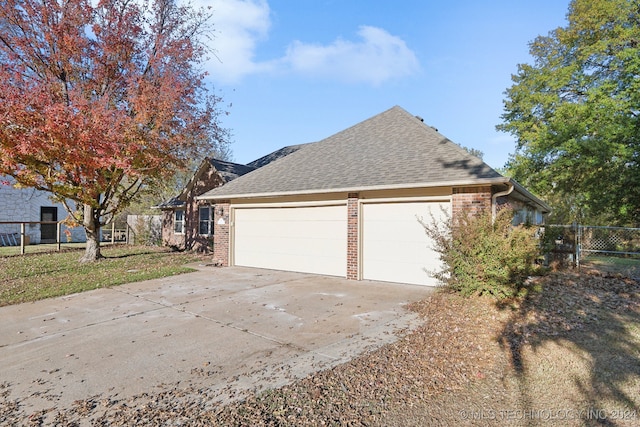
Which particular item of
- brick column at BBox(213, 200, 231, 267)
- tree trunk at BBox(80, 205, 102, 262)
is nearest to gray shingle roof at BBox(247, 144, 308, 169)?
brick column at BBox(213, 200, 231, 267)

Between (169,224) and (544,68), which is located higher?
(544,68)

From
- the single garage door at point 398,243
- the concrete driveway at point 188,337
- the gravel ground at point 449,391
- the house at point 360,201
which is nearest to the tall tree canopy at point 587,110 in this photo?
the house at point 360,201

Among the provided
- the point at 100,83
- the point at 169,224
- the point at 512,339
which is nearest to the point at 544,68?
the point at 512,339

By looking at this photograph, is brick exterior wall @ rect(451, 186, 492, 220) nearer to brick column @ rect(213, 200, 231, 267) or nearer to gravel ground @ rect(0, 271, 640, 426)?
gravel ground @ rect(0, 271, 640, 426)

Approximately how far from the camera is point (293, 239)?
11.0 m

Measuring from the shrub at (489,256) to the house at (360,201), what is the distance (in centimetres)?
95

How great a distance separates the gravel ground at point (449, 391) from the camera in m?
Result: 2.98

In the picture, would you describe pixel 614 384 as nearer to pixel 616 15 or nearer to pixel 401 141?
pixel 401 141

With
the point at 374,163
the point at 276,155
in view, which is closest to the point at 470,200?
the point at 374,163

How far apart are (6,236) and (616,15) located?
33.4 metres

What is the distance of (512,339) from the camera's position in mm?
4793

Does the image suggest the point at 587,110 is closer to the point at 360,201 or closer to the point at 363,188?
the point at 360,201

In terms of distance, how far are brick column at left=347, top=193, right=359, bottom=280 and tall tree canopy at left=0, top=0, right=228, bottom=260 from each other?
7.06 meters

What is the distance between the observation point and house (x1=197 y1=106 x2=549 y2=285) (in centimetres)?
827
